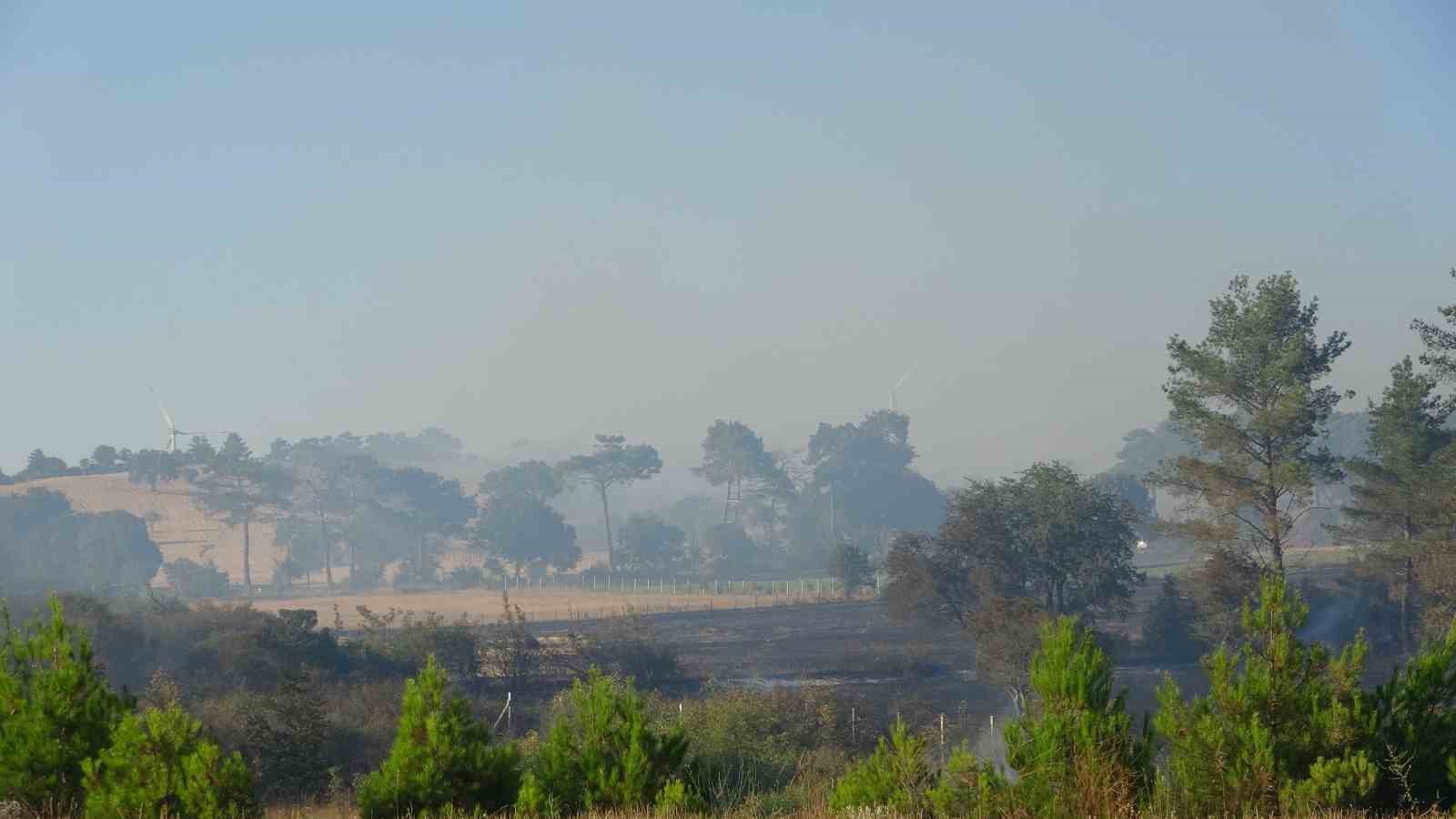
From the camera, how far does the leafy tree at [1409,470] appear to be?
53.7 meters

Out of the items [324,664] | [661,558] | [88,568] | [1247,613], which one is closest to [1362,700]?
[1247,613]

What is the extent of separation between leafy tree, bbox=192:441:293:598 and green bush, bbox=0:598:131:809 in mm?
117987

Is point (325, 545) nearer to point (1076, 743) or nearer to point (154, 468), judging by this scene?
point (154, 468)

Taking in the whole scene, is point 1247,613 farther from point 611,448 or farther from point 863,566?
point 611,448

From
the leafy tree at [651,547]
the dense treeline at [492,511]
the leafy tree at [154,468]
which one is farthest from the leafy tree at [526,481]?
the leafy tree at [154,468]

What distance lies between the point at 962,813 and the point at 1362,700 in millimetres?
4174

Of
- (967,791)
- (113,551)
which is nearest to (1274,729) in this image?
(967,791)

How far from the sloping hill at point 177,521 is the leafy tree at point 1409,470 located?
98920mm

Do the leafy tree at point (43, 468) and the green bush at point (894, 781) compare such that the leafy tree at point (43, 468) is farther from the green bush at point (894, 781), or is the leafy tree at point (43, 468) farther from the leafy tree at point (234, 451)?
the green bush at point (894, 781)

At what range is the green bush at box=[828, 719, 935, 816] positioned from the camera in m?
13.5

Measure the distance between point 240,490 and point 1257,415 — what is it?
101 metres

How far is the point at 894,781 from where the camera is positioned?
45.4 feet

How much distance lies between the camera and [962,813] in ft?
42.6

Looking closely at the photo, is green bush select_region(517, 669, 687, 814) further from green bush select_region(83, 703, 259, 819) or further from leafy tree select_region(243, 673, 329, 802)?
leafy tree select_region(243, 673, 329, 802)
